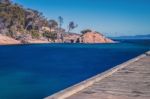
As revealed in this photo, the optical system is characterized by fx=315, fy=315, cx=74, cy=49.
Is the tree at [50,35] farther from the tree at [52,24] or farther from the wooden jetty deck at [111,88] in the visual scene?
the wooden jetty deck at [111,88]

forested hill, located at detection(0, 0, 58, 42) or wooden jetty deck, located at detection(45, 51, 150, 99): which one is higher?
forested hill, located at detection(0, 0, 58, 42)

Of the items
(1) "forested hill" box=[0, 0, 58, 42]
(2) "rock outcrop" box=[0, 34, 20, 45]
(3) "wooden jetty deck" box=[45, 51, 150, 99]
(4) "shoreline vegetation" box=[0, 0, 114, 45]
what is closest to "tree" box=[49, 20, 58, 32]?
(4) "shoreline vegetation" box=[0, 0, 114, 45]

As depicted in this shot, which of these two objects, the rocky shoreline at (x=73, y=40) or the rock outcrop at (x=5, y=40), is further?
the rocky shoreline at (x=73, y=40)

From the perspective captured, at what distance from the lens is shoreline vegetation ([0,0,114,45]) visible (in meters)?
138

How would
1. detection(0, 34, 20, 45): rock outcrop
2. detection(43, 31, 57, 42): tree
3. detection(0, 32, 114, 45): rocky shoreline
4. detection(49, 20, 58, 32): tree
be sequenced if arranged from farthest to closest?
detection(49, 20, 58, 32): tree
detection(43, 31, 57, 42): tree
detection(0, 32, 114, 45): rocky shoreline
detection(0, 34, 20, 45): rock outcrop

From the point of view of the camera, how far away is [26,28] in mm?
159750

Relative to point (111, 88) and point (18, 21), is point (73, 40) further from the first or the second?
point (111, 88)

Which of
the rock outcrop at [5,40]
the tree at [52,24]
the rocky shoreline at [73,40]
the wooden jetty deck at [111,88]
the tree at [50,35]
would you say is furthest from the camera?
the tree at [52,24]

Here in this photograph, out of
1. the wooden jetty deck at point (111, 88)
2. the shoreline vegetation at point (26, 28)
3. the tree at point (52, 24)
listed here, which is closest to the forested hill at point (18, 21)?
the shoreline vegetation at point (26, 28)

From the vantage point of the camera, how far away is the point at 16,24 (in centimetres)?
14475

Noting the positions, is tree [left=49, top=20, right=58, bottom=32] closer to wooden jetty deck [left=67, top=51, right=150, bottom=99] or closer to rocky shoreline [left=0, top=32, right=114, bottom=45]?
rocky shoreline [left=0, top=32, right=114, bottom=45]

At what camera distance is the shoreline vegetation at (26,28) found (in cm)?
13775

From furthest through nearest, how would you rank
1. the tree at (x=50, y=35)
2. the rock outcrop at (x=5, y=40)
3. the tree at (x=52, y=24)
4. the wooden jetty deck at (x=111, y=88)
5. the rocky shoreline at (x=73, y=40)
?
the tree at (x=52, y=24) → the tree at (x=50, y=35) → the rocky shoreline at (x=73, y=40) → the rock outcrop at (x=5, y=40) → the wooden jetty deck at (x=111, y=88)

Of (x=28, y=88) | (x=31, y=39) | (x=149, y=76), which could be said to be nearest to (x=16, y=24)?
(x=31, y=39)
